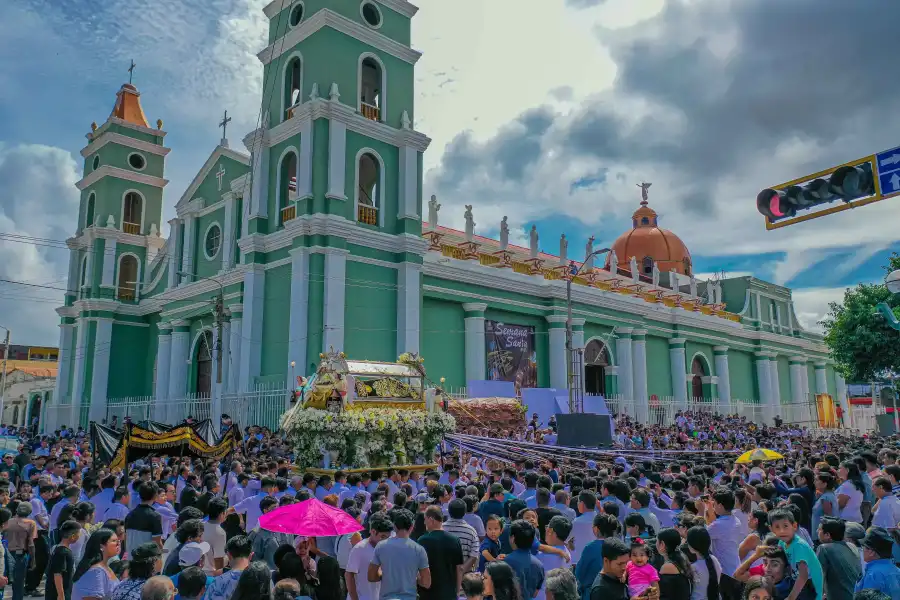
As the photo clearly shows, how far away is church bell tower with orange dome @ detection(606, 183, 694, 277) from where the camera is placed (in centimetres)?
5234

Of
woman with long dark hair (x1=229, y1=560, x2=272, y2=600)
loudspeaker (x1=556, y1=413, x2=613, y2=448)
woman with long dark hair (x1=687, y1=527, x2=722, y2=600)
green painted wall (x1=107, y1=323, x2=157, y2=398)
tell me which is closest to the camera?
woman with long dark hair (x1=229, y1=560, x2=272, y2=600)

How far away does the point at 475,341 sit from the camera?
29953mm

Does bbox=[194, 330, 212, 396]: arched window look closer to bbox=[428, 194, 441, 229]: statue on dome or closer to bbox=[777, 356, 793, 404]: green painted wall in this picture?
bbox=[428, 194, 441, 229]: statue on dome

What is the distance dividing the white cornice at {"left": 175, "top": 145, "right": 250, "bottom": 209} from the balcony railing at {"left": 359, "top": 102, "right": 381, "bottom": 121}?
5844 millimetres

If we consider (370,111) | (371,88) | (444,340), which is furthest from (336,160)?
(444,340)

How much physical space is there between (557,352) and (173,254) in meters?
18.3

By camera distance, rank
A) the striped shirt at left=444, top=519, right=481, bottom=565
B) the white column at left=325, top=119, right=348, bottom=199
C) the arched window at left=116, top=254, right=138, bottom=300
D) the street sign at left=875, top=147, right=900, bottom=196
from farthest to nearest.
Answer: the arched window at left=116, top=254, right=138, bottom=300 < the white column at left=325, top=119, right=348, bottom=199 < the street sign at left=875, top=147, right=900, bottom=196 < the striped shirt at left=444, top=519, right=481, bottom=565

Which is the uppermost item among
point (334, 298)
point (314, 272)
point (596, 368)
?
point (314, 272)

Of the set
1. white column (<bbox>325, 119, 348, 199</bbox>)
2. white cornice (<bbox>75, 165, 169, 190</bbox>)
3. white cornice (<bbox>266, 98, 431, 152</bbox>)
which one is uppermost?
white cornice (<bbox>75, 165, 169, 190</bbox>)

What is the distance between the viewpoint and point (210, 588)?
5062mm

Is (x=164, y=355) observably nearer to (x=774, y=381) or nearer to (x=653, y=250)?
(x=653, y=250)

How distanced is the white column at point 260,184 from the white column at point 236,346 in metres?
3.34

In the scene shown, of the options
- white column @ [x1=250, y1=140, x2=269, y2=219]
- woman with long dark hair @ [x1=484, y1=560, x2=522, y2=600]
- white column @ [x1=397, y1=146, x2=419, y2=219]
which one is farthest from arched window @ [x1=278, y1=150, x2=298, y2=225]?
woman with long dark hair @ [x1=484, y1=560, x2=522, y2=600]

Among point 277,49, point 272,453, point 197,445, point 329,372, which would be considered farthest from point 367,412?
point 277,49
